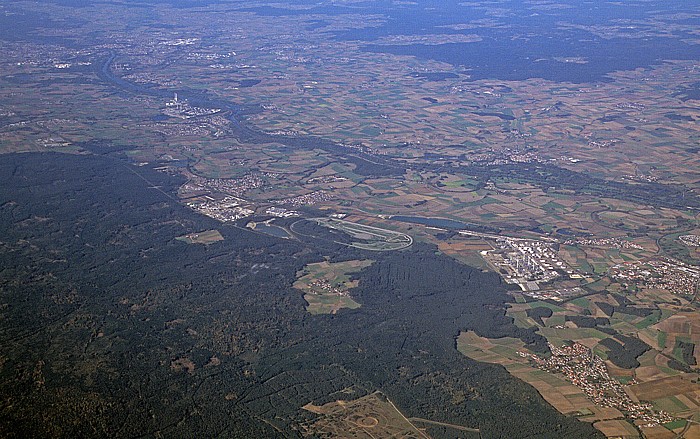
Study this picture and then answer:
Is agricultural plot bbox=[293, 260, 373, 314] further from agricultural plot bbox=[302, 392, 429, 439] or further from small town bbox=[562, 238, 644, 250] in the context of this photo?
small town bbox=[562, 238, 644, 250]

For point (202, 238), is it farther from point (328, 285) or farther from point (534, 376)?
point (534, 376)

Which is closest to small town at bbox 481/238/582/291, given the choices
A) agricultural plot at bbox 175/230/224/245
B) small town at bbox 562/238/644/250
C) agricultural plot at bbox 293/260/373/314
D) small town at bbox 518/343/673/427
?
small town at bbox 562/238/644/250

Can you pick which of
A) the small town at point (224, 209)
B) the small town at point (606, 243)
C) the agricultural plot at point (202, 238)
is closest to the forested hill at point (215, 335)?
the agricultural plot at point (202, 238)

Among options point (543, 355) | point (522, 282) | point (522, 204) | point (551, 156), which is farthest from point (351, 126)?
point (543, 355)

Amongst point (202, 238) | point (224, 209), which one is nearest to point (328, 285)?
point (202, 238)

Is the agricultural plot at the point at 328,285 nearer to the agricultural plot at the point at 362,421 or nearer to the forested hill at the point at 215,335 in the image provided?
the forested hill at the point at 215,335

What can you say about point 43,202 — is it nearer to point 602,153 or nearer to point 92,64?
point 602,153
